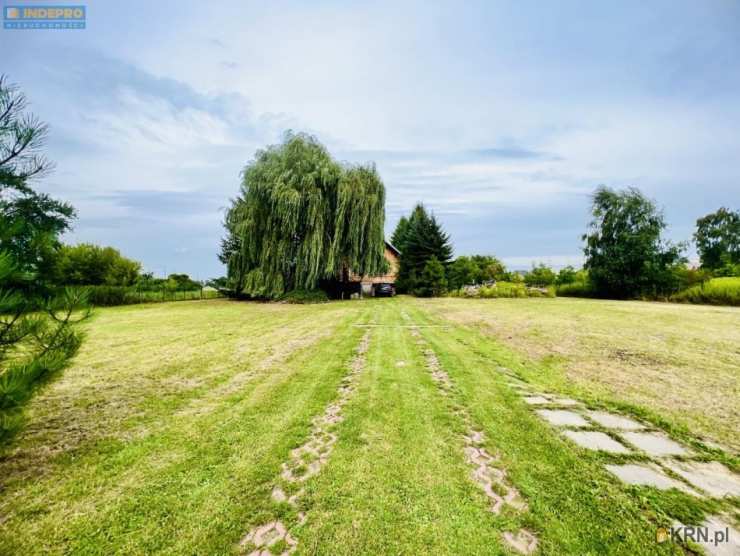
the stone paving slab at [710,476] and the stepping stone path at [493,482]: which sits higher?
the stepping stone path at [493,482]

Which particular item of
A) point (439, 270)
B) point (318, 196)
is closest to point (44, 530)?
A: point (318, 196)

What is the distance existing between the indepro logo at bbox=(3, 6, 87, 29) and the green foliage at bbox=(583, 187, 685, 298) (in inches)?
1172

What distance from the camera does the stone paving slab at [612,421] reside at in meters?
3.07

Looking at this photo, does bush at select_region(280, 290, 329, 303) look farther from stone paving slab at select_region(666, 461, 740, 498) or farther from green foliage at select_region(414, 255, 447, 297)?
stone paving slab at select_region(666, 461, 740, 498)

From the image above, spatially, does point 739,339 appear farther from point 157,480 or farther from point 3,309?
point 3,309

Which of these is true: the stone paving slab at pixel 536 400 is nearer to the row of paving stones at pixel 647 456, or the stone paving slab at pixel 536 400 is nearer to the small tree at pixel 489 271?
the row of paving stones at pixel 647 456

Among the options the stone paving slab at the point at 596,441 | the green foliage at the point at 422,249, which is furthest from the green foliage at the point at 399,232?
the stone paving slab at the point at 596,441

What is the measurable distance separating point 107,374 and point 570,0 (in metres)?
13.2

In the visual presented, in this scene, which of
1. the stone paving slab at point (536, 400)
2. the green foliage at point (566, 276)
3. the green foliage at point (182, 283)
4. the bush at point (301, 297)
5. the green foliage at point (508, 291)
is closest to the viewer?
the stone paving slab at point (536, 400)

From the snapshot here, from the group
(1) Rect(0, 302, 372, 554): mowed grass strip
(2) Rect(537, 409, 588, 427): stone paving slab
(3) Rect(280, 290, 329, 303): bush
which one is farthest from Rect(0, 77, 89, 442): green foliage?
(3) Rect(280, 290, 329, 303): bush

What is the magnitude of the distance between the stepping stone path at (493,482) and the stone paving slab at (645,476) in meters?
0.91

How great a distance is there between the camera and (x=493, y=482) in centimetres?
215

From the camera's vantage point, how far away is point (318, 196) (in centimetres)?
1609

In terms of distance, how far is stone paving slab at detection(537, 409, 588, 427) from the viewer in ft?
10.3
